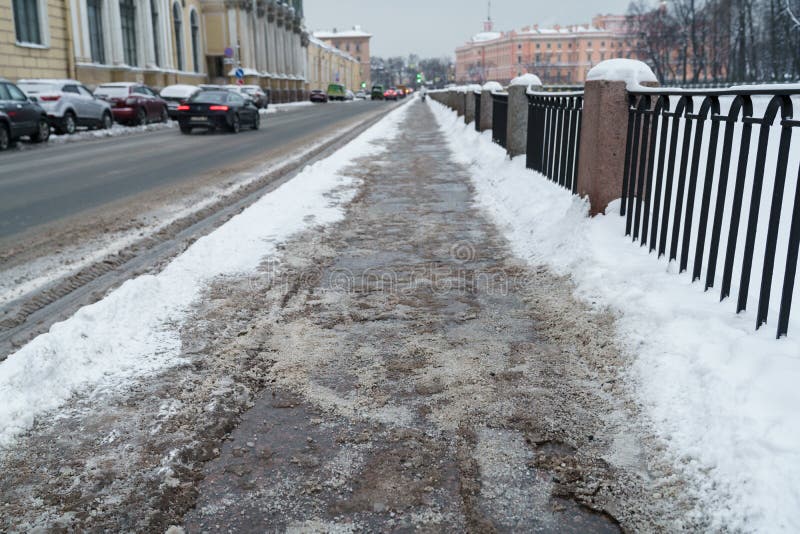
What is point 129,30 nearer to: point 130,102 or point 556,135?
point 130,102

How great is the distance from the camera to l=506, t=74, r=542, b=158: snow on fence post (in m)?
11.1

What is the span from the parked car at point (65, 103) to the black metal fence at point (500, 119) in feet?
45.7

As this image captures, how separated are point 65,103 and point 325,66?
96.3m

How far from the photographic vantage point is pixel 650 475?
8.95 feet

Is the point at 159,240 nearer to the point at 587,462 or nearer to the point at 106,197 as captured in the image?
the point at 106,197

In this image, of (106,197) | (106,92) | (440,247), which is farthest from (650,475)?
(106,92)

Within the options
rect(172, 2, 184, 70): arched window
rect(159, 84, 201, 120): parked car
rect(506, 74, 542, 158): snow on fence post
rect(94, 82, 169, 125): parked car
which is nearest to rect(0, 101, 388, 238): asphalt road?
rect(506, 74, 542, 158): snow on fence post

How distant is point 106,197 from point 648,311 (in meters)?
7.88

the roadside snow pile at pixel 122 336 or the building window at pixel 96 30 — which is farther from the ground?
the building window at pixel 96 30

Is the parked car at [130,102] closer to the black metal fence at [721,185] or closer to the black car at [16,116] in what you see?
the black car at [16,116]

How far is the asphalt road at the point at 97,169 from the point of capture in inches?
338

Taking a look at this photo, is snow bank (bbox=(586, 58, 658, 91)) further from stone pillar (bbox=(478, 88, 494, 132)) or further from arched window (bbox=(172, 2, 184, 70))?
arched window (bbox=(172, 2, 184, 70))

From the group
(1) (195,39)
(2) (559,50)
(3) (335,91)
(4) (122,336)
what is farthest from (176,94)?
(2) (559,50)

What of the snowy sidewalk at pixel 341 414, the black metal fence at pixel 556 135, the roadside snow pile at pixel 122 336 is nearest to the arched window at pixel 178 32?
the black metal fence at pixel 556 135
